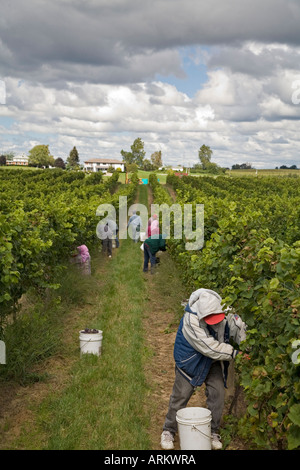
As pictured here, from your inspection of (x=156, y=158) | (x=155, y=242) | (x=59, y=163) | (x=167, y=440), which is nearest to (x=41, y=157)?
(x=59, y=163)

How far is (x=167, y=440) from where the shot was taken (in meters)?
5.42

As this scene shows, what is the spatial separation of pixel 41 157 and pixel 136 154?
2562 centimetres

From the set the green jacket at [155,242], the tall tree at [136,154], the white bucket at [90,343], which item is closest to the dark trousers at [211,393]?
the white bucket at [90,343]

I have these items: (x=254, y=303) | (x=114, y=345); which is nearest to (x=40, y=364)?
(x=114, y=345)

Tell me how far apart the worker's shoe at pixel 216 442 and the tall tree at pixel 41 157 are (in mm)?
140919

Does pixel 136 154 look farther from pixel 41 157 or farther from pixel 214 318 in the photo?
pixel 214 318

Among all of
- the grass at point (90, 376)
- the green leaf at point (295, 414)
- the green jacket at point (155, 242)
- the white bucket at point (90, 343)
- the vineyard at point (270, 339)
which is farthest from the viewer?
the green jacket at point (155, 242)

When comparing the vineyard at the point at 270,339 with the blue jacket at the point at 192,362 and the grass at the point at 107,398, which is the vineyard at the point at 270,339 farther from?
the grass at the point at 107,398

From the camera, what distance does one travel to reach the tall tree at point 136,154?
139500 mm

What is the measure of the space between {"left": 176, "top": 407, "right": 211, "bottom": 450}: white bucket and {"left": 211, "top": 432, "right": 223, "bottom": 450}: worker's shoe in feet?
0.70

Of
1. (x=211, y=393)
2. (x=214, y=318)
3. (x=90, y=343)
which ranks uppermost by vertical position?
(x=214, y=318)

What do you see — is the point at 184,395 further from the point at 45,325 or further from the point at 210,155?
the point at 210,155

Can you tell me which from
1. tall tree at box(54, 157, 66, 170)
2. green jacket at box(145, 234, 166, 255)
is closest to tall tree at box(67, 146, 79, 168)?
tall tree at box(54, 157, 66, 170)
